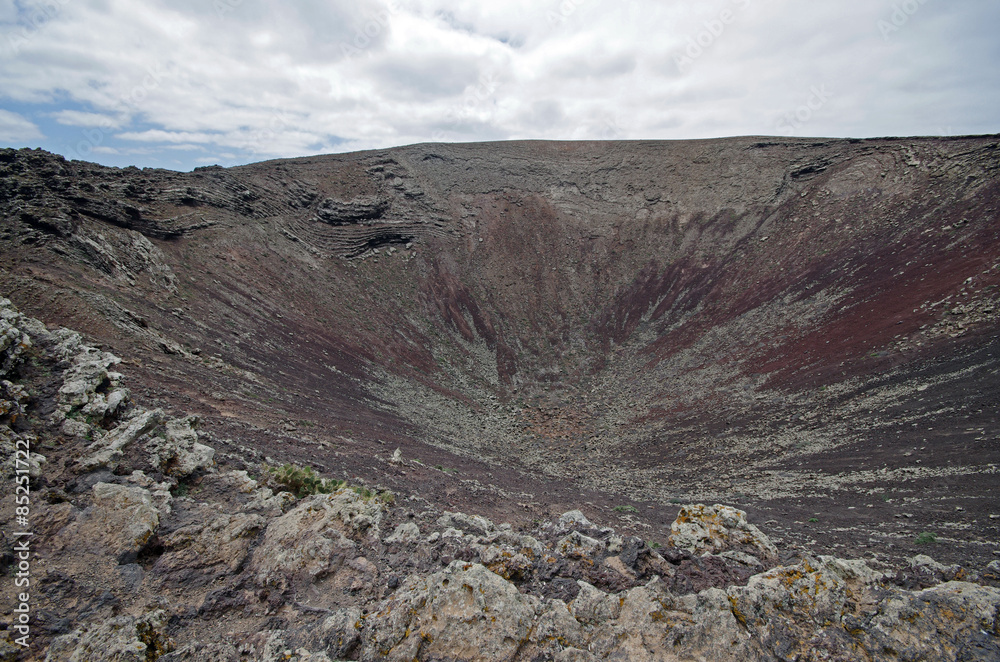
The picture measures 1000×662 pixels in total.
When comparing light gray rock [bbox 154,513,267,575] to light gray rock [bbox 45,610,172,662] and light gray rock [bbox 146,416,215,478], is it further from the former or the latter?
light gray rock [bbox 146,416,215,478]

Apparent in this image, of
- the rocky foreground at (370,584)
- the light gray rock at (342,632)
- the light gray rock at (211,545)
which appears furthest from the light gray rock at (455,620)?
the light gray rock at (211,545)

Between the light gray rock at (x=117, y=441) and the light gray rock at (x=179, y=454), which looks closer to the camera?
the light gray rock at (x=117, y=441)

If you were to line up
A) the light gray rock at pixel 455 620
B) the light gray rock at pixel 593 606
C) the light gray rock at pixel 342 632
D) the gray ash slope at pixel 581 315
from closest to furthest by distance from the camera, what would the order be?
the light gray rock at pixel 455 620 → the light gray rock at pixel 342 632 → the light gray rock at pixel 593 606 → the gray ash slope at pixel 581 315

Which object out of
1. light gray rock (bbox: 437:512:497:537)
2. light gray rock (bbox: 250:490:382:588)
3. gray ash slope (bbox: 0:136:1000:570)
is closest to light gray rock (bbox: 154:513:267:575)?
light gray rock (bbox: 250:490:382:588)

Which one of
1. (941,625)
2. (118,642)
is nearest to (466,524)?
(118,642)

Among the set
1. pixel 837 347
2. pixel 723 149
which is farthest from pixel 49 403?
pixel 723 149

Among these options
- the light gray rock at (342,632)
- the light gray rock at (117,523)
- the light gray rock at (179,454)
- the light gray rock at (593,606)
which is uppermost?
the light gray rock at (179,454)

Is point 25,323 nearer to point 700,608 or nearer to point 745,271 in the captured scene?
point 700,608

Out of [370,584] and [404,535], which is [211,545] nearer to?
[370,584]

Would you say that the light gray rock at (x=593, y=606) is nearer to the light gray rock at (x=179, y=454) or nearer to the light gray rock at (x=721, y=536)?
the light gray rock at (x=721, y=536)
